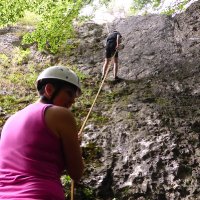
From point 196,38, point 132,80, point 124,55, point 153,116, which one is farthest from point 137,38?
point 153,116

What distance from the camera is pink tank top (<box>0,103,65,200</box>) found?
5.50 feet

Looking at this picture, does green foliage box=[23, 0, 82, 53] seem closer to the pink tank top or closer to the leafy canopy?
the leafy canopy

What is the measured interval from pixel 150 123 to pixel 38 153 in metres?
4.13

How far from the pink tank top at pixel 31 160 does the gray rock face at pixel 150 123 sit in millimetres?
2739

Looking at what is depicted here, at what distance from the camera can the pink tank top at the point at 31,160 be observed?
168 cm

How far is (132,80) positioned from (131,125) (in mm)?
2211

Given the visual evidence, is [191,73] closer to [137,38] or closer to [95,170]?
[137,38]

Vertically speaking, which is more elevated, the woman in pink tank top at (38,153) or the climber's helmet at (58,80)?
the climber's helmet at (58,80)

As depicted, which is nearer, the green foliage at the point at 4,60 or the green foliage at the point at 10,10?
the green foliage at the point at 10,10

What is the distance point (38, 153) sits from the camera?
1.77 m

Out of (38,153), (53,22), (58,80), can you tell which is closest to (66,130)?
(38,153)

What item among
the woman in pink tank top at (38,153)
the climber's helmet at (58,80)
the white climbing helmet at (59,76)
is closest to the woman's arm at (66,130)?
the woman in pink tank top at (38,153)

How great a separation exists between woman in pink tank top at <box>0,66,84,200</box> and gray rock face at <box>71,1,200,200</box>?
270cm

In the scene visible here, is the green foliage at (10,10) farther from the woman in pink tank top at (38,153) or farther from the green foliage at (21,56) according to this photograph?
the woman in pink tank top at (38,153)
